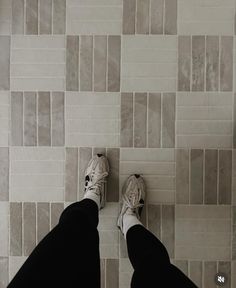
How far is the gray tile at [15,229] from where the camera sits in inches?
51.8

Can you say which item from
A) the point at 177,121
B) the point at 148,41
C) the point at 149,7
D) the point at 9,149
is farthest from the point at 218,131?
the point at 9,149

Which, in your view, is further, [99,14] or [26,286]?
[99,14]

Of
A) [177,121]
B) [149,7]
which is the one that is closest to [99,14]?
[149,7]

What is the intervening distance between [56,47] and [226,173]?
78 centimetres

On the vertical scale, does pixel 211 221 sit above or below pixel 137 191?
below

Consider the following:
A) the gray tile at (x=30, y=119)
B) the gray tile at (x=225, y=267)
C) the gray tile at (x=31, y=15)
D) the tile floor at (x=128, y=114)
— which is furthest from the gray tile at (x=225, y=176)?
the gray tile at (x=31, y=15)

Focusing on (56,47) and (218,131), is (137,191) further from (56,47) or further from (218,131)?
(56,47)

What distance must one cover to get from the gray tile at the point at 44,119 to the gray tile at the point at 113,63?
235 mm

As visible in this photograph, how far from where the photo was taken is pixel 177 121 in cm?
129

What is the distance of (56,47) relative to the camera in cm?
129

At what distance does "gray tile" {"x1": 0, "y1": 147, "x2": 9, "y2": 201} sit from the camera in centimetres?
131

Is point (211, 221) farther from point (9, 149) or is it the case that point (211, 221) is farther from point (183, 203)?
point (9, 149)

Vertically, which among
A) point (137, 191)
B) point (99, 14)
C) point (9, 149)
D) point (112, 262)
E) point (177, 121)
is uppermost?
point (99, 14)

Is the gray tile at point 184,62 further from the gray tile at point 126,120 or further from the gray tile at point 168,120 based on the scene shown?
the gray tile at point 126,120
